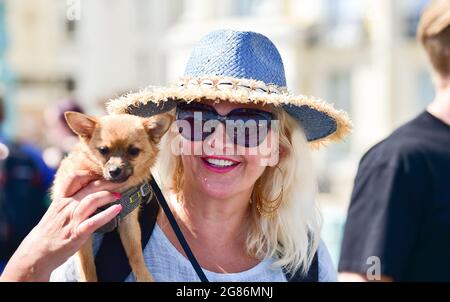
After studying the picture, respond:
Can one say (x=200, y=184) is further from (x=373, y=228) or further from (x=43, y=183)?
(x=43, y=183)

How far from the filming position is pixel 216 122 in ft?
7.98

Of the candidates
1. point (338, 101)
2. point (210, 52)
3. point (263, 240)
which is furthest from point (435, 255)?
point (338, 101)

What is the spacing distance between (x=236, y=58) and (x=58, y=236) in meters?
0.76

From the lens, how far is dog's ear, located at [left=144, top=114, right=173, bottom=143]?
2348 mm

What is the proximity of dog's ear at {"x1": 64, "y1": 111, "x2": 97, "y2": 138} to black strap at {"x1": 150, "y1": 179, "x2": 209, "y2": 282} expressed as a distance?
23 cm

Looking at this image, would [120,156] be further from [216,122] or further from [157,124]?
[216,122]

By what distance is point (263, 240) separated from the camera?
8.93 feet

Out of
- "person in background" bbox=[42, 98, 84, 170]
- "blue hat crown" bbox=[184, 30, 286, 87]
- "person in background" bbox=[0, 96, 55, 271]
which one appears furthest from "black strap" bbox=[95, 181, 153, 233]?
"person in background" bbox=[42, 98, 84, 170]

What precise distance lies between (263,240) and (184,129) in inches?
19.1

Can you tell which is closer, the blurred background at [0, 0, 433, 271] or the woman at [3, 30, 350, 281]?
the woman at [3, 30, 350, 281]

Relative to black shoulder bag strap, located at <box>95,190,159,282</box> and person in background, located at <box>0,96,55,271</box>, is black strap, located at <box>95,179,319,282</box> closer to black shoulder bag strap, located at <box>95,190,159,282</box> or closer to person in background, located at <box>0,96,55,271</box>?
black shoulder bag strap, located at <box>95,190,159,282</box>

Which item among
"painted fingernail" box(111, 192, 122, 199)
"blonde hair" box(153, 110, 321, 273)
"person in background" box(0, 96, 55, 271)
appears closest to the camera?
"painted fingernail" box(111, 192, 122, 199)

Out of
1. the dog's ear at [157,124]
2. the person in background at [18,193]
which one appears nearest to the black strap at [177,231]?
the dog's ear at [157,124]

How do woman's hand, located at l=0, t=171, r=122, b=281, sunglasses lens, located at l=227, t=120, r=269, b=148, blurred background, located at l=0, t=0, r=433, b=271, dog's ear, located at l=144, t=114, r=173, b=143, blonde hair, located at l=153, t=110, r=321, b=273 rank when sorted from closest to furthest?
woman's hand, located at l=0, t=171, r=122, b=281 < dog's ear, located at l=144, t=114, r=173, b=143 < sunglasses lens, located at l=227, t=120, r=269, b=148 < blonde hair, located at l=153, t=110, r=321, b=273 < blurred background, located at l=0, t=0, r=433, b=271
